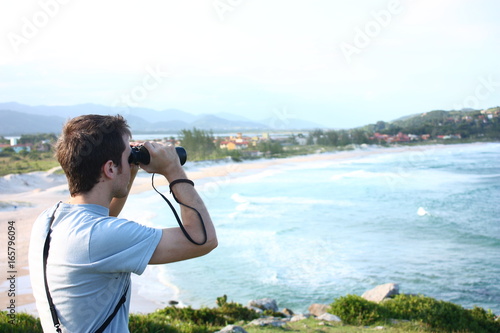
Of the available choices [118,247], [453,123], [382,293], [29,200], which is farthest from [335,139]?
[118,247]

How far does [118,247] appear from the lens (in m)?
1.46

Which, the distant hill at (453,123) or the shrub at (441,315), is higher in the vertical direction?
the distant hill at (453,123)

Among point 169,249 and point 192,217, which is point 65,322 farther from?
point 192,217

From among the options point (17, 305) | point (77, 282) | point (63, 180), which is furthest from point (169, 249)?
point (63, 180)

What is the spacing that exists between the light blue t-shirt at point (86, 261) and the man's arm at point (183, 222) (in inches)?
1.9

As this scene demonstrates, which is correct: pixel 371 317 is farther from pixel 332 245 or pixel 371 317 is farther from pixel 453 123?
pixel 453 123

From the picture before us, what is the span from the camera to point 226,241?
14719 mm

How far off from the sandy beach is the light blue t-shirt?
13.5ft

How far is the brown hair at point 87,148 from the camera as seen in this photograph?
154cm

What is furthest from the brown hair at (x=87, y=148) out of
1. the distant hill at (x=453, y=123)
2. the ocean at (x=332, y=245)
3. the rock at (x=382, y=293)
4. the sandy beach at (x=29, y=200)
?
the distant hill at (x=453, y=123)

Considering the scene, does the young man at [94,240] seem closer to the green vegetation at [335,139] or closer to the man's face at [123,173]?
the man's face at [123,173]

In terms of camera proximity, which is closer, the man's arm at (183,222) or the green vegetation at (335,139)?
the man's arm at (183,222)

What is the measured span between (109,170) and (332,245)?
14.0 meters

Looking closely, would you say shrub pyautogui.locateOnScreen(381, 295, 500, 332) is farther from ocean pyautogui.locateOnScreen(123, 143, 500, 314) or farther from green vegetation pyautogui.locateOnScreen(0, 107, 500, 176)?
green vegetation pyautogui.locateOnScreen(0, 107, 500, 176)
